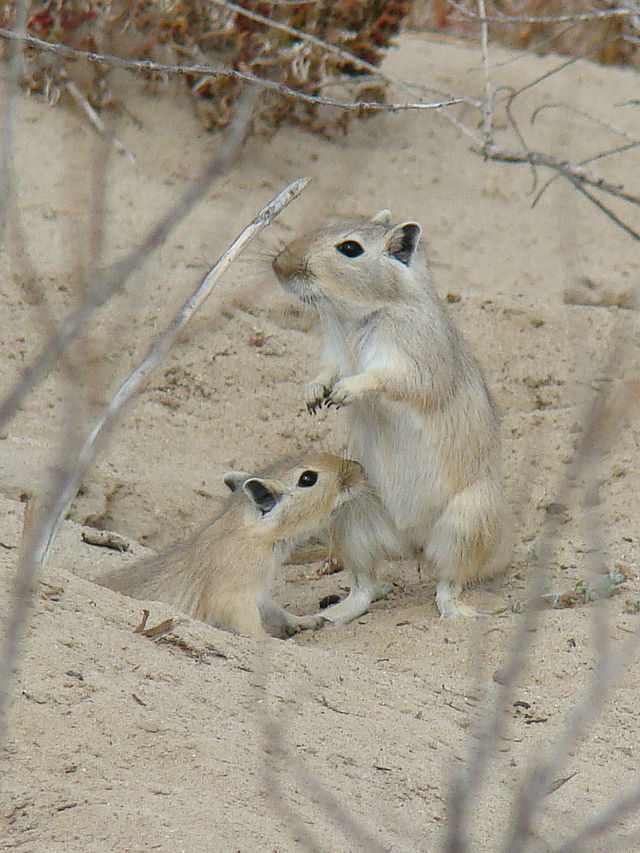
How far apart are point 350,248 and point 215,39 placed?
316 cm

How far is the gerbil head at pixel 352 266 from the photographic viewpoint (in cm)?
478

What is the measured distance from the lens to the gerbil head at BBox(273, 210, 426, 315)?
4.78 metres

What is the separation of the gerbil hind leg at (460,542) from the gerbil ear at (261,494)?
2.16ft

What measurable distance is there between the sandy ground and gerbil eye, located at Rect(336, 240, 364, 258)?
483 millimetres

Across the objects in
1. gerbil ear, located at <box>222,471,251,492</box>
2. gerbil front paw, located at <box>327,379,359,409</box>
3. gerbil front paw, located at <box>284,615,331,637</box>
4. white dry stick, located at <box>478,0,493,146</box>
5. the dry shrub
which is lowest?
gerbil front paw, located at <box>284,615,331,637</box>

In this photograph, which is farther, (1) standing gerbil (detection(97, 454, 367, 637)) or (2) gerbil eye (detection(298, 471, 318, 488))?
(2) gerbil eye (detection(298, 471, 318, 488))

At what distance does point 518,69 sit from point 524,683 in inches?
239

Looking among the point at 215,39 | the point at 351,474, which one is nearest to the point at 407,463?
the point at 351,474

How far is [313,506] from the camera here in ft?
16.2

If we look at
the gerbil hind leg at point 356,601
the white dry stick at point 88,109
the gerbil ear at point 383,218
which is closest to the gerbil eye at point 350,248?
the gerbil ear at point 383,218

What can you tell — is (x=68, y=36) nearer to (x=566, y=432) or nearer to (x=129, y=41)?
(x=129, y=41)

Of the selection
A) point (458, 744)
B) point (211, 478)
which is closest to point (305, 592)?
point (211, 478)

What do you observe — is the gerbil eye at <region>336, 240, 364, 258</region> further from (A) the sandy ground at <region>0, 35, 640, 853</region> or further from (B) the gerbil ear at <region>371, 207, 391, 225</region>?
(A) the sandy ground at <region>0, 35, 640, 853</region>

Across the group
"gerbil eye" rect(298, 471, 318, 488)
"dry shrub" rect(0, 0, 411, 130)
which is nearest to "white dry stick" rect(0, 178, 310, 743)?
"gerbil eye" rect(298, 471, 318, 488)
